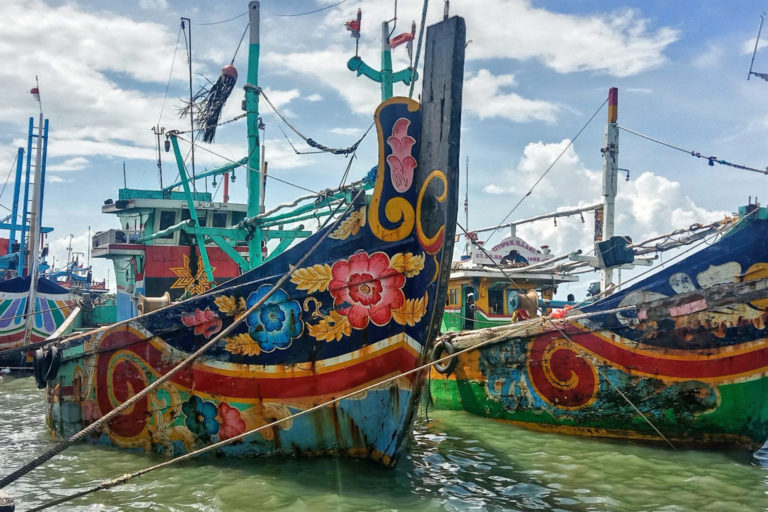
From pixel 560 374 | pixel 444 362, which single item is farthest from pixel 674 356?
pixel 444 362

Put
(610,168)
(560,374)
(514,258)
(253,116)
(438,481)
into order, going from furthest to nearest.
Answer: (514,258) → (253,116) → (610,168) → (560,374) → (438,481)

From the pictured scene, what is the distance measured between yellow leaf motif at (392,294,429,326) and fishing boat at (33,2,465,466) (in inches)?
0.6

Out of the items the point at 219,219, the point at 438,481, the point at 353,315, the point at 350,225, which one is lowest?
the point at 438,481

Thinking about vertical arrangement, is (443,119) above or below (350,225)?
above

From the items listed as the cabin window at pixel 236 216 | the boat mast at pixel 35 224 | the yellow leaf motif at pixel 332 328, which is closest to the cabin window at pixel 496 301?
the yellow leaf motif at pixel 332 328

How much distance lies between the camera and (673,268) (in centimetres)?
775

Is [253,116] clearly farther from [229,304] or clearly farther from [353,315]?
[353,315]

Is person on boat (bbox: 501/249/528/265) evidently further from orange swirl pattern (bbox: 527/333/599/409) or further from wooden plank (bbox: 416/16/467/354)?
wooden plank (bbox: 416/16/467/354)

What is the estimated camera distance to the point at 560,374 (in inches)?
332

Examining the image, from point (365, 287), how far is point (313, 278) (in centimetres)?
54

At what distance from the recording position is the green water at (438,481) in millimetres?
5551

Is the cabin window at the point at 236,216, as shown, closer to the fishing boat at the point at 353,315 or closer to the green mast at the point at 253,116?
the green mast at the point at 253,116

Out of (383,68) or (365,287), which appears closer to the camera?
(365,287)

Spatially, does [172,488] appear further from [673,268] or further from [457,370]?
[673,268]
